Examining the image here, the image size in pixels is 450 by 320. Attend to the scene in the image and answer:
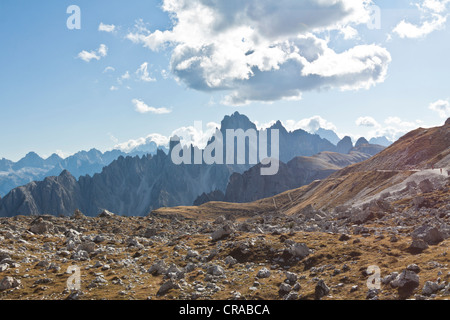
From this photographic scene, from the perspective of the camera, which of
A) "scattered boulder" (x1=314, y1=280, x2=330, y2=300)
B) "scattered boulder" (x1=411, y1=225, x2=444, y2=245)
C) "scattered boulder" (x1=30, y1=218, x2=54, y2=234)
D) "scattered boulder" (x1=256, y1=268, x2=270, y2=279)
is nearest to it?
"scattered boulder" (x1=314, y1=280, x2=330, y2=300)

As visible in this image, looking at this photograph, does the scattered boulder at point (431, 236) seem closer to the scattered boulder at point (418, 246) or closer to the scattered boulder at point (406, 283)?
the scattered boulder at point (418, 246)

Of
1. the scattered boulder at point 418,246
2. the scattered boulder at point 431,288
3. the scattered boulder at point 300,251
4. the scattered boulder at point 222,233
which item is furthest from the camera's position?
the scattered boulder at point 222,233

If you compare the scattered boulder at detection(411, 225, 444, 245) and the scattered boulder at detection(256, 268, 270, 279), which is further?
the scattered boulder at detection(411, 225, 444, 245)

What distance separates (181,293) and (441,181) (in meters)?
76.8

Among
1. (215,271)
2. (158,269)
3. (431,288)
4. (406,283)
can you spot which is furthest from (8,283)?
(431,288)

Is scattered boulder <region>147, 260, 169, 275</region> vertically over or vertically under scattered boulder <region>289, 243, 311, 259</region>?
under

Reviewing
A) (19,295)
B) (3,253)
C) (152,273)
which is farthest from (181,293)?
(3,253)

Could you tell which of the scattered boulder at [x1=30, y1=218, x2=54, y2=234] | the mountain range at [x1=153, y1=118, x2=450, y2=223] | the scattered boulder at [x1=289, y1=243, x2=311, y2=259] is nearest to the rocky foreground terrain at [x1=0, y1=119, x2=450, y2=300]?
the scattered boulder at [x1=289, y1=243, x2=311, y2=259]

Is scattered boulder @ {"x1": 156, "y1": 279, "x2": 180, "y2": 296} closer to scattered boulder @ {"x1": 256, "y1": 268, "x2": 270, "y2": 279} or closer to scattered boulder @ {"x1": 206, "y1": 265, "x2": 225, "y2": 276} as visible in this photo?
scattered boulder @ {"x1": 206, "y1": 265, "x2": 225, "y2": 276}

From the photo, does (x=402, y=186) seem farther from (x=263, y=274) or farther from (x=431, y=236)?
(x=263, y=274)

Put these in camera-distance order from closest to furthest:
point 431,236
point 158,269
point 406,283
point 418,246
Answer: point 406,283
point 418,246
point 431,236
point 158,269

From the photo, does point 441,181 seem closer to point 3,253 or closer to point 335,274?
point 335,274

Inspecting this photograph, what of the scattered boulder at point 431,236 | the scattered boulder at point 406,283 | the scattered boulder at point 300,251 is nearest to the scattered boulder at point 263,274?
the scattered boulder at point 300,251

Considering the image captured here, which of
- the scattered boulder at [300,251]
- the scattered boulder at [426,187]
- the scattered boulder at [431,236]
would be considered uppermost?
the scattered boulder at [426,187]
